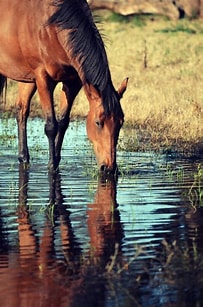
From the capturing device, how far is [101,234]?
730cm

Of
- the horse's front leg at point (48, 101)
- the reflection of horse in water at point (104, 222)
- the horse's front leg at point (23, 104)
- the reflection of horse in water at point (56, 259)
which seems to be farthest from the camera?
the horse's front leg at point (23, 104)

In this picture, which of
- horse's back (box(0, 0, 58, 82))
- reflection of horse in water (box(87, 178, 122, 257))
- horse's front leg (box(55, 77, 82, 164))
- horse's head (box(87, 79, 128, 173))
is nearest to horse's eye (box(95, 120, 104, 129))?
horse's head (box(87, 79, 128, 173))

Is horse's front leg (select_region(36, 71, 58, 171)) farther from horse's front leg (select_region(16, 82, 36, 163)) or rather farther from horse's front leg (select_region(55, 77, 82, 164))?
horse's front leg (select_region(16, 82, 36, 163))

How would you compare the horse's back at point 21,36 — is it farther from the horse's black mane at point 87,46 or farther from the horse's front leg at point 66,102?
the horse's front leg at point 66,102

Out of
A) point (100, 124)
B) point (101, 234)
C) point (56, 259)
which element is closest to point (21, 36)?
point (100, 124)

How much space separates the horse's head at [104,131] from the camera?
34.7 feet

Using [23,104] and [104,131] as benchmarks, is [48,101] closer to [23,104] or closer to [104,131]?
[104,131]

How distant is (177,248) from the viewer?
20.5 ft

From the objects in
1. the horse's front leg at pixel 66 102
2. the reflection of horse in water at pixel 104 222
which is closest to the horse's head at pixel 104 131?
the reflection of horse in water at pixel 104 222

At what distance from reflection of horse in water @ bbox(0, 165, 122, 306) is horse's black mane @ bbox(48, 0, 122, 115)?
2072mm

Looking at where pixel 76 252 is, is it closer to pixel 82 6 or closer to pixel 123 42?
pixel 82 6

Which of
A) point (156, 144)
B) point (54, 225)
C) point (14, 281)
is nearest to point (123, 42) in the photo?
point (156, 144)

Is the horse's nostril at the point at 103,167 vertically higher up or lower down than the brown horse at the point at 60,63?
lower down

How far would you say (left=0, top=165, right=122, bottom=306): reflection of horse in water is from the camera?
5.54 metres
